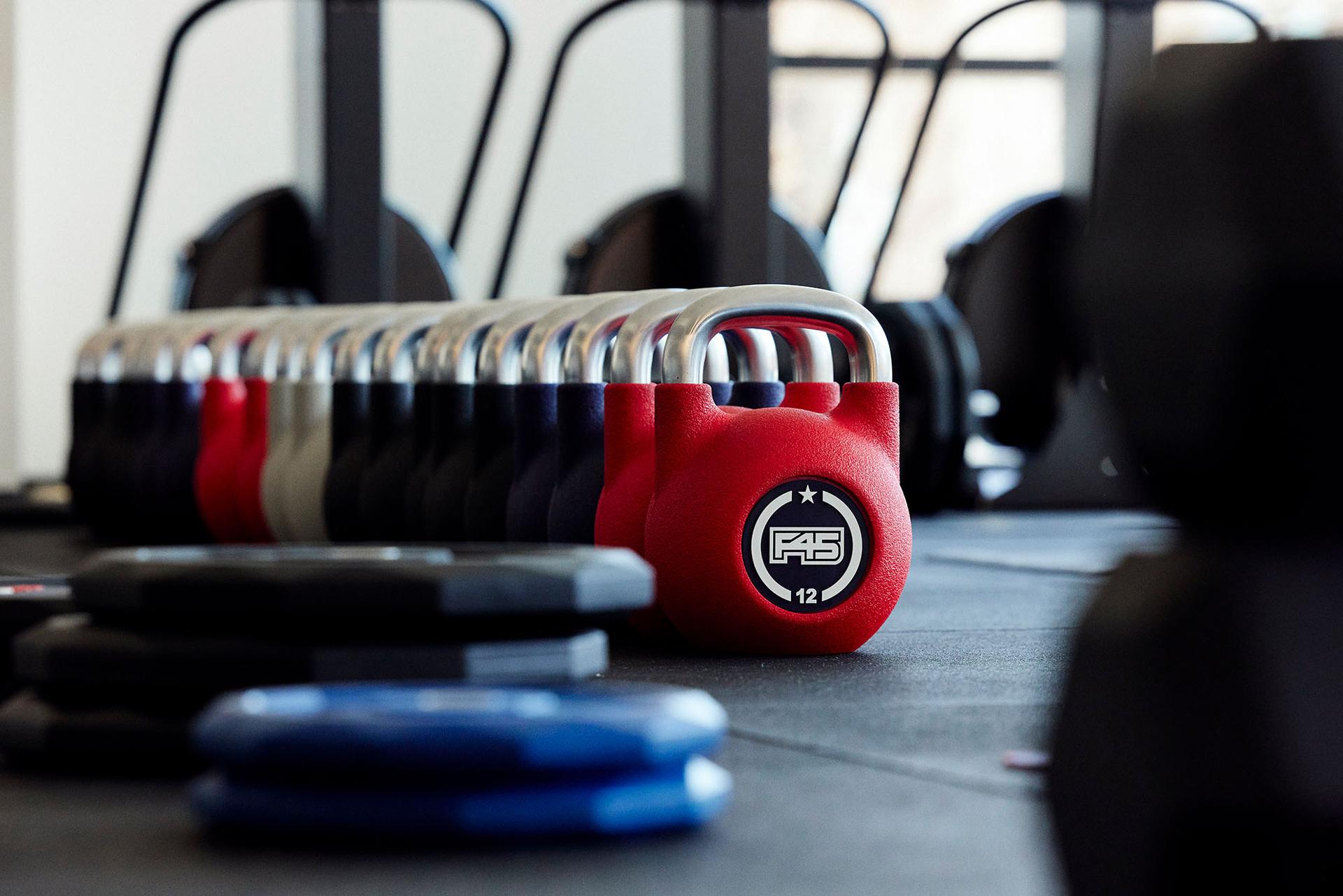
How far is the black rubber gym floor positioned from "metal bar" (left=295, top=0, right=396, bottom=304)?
2.70 m

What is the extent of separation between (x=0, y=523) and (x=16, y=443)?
4.03m

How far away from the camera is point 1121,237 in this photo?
0.65 metres

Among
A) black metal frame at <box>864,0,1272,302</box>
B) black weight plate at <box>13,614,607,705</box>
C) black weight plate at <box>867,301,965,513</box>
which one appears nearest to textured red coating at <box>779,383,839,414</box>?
black weight plate at <box>13,614,607,705</box>

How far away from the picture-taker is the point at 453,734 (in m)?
Answer: 0.59

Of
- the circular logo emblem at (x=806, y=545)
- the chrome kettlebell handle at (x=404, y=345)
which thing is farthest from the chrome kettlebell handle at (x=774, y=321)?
the chrome kettlebell handle at (x=404, y=345)

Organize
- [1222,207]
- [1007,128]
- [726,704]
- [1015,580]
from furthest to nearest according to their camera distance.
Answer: [1007,128]
[1015,580]
[726,704]
[1222,207]

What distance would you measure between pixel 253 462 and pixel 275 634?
1.66m

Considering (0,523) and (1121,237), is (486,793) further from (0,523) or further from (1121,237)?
(0,523)

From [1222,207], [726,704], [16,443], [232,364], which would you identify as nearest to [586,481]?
[726,704]

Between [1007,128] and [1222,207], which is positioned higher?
[1007,128]

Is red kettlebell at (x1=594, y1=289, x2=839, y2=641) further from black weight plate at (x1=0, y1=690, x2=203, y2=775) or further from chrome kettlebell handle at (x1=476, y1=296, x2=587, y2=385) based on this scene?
black weight plate at (x1=0, y1=690, x2=203, y2=775)

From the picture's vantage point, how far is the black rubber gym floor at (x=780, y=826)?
604 millimetres

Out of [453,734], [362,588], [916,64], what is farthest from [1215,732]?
[916,64]

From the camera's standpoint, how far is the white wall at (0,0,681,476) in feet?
23.3
